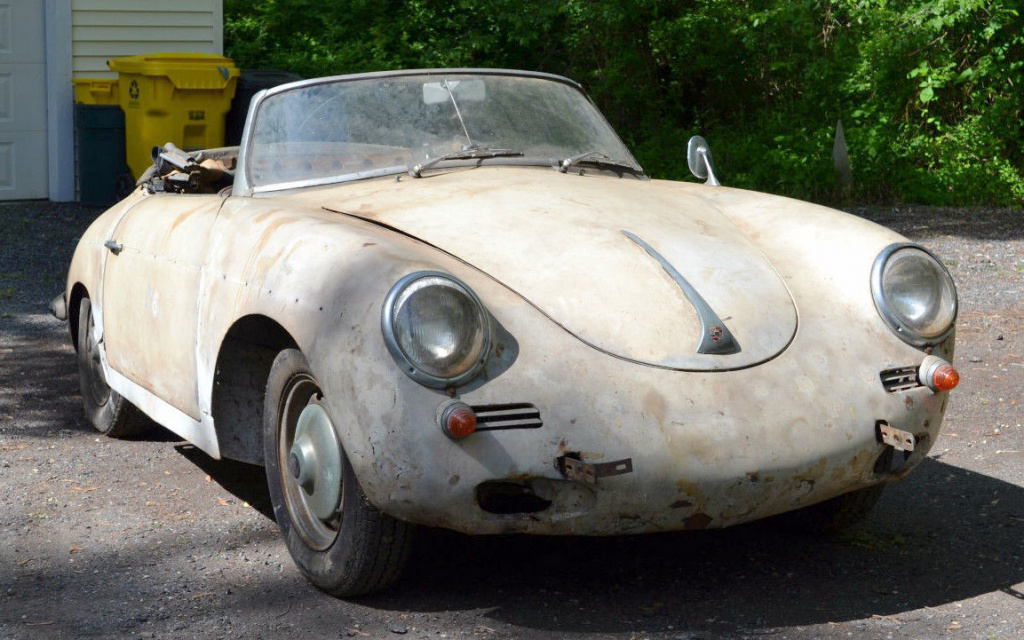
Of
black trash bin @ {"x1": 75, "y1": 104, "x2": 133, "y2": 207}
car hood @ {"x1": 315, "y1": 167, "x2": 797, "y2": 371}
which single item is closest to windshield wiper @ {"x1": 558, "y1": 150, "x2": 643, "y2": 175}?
car hood @ {"x1": 315, "y1": 167, "x2": 797, "y2": 371}

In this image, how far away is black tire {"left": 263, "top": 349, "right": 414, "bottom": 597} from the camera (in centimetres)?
337

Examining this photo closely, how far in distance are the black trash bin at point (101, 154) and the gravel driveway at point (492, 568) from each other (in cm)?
725

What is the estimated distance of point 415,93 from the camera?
4.56 metres

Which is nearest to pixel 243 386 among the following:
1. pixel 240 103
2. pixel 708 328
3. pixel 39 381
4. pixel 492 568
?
pixel 492 568

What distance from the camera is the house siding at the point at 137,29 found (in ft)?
40.3

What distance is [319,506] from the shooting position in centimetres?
356

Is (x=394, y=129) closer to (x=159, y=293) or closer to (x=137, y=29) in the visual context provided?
(x=159, y=293)

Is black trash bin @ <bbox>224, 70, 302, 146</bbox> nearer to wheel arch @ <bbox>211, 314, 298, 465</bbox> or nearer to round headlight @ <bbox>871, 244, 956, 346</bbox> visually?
wheel arch @ <bbox>211, 314, 298, 465</bbox>

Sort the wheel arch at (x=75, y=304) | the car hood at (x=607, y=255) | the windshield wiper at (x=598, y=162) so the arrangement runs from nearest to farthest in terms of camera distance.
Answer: the car hood at (x=607, y=255)
the windshield wiper at (x=598, y=162)
the wheel arch at (x=75, y=304)

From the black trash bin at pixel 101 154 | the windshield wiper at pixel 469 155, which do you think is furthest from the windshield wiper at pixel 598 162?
the black trash bin at pixel 101 154

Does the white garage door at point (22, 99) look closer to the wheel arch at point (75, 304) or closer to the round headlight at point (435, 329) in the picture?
the wheel arch at point (75, 304)

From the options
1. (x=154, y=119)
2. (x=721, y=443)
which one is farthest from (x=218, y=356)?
(x=154, y=119)

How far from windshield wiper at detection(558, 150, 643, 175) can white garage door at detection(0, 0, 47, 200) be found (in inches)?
358

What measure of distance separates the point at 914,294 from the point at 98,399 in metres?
3.41
